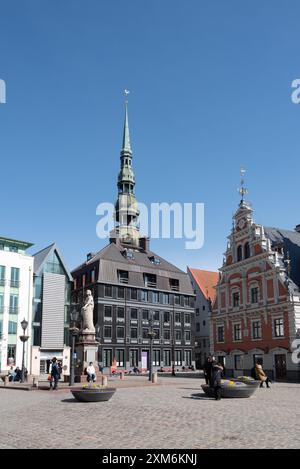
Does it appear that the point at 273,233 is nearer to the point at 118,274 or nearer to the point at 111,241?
the point at 118,274

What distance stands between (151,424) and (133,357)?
5331 cm

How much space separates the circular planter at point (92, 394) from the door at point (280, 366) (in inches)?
1030

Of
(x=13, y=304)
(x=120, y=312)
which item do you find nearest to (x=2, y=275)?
(x=13, y=304)

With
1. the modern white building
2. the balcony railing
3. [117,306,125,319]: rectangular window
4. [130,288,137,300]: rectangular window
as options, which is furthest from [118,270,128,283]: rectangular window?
the balcony railing

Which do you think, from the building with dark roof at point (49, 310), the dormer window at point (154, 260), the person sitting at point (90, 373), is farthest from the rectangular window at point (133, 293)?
the person sitting at point (90, 373)

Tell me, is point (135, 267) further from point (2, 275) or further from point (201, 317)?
point (2, 275)

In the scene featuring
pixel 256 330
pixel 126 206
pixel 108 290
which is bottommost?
pixel 256 330

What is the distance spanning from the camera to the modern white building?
53.4 metres

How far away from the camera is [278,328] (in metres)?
42.9

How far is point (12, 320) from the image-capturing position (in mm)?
54438

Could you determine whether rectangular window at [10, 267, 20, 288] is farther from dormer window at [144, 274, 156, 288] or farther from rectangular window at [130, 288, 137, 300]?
dormer window at [144, 274, 156, 288]

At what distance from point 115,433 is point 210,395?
1046cm

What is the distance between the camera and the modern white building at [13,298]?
5337cm
